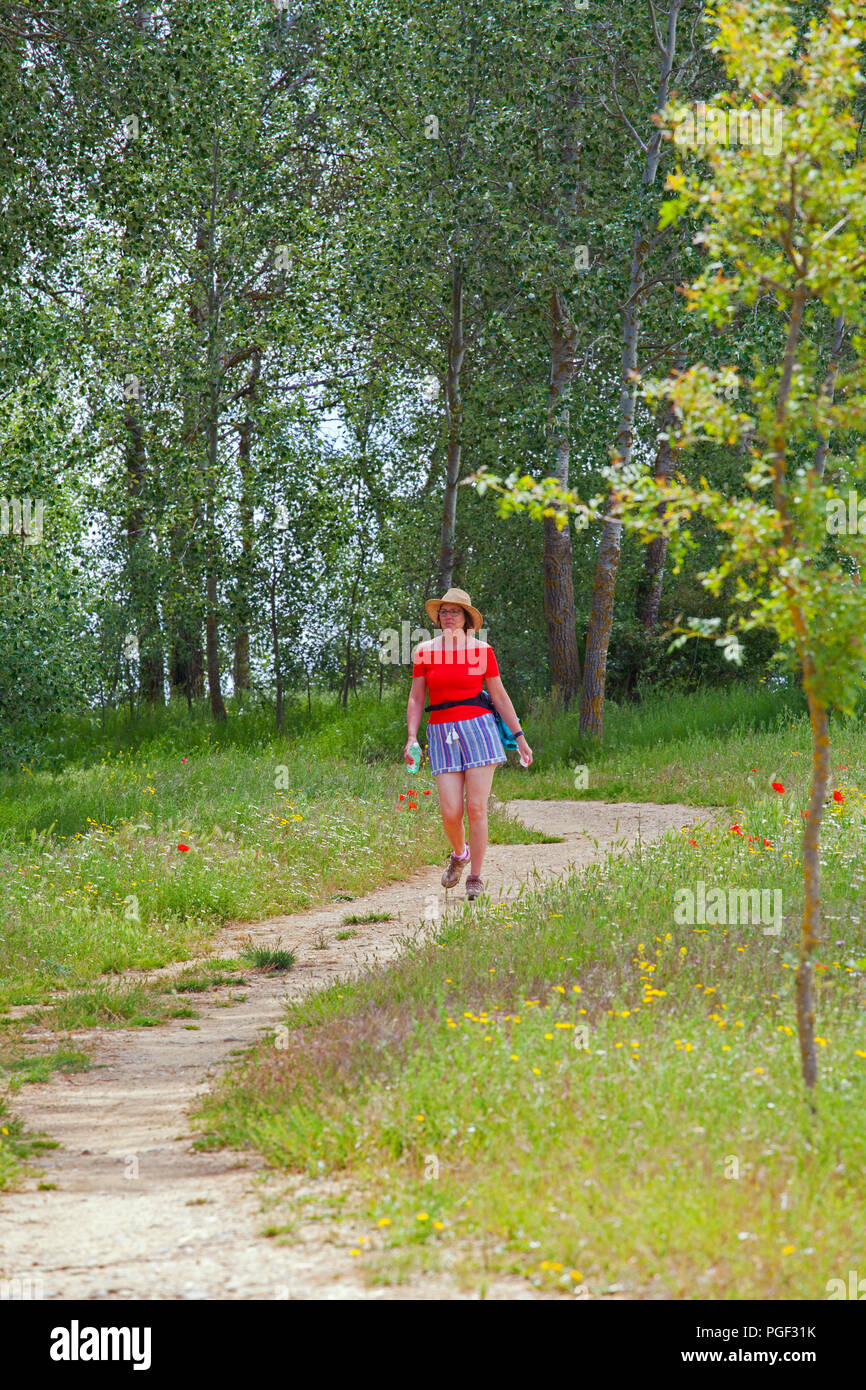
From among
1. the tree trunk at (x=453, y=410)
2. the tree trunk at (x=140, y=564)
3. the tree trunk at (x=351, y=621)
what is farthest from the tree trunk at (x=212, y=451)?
the tree trunk at (x=453, y=410)

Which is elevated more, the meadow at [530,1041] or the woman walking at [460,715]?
the woman walking at [460,715]

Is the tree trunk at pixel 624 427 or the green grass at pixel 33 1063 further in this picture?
the tree trunk at pixel 624 427

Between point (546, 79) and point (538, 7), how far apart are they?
1.35 meters

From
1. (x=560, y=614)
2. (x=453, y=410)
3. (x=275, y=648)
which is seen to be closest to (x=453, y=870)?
(x=453, y=410)

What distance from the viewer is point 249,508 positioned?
21984 millimetres

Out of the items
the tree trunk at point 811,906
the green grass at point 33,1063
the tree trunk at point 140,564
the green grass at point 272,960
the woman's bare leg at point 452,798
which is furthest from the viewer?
the tree trunk at point 140,564

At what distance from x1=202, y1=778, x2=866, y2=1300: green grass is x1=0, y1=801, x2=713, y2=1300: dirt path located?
0.52 ft

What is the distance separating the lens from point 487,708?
9.34m

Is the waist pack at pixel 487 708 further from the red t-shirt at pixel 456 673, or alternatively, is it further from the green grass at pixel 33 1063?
the green grass at pixel 33 1063

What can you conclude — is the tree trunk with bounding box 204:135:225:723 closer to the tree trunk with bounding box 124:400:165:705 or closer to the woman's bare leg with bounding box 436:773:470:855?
the tree trunk with bounding box 124:400:165:705

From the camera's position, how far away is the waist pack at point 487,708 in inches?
363

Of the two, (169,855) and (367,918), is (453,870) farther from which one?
(169,855)

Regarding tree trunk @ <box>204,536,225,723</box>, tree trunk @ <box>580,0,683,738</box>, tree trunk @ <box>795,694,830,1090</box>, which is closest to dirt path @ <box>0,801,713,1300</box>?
tree trunk @ <box>795,694,830,1090</box>

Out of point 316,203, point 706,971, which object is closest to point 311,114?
point 316,203
